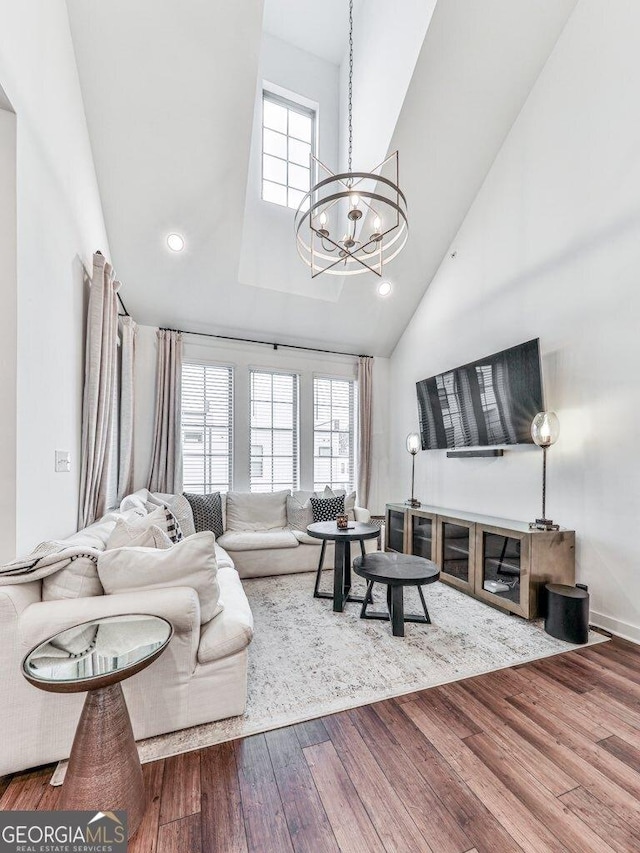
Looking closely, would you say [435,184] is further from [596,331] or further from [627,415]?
[627,415]

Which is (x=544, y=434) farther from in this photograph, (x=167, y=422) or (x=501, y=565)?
(x=167, y=422)

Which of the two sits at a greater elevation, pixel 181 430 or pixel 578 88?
pixel 578 88

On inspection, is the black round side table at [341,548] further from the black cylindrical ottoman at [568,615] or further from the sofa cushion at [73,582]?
the sofa cushion at [73,582]

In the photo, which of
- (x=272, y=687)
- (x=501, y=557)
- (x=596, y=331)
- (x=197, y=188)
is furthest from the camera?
(x=197, y=188)

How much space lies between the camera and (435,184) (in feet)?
13.3

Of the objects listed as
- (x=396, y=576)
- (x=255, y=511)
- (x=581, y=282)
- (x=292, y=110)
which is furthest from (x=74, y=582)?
(x=292, y=110)

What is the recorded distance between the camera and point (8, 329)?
5.65 ft

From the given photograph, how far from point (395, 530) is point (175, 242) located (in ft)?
13.9

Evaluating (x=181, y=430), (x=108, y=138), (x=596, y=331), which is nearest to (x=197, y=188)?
(x=108, y=138)

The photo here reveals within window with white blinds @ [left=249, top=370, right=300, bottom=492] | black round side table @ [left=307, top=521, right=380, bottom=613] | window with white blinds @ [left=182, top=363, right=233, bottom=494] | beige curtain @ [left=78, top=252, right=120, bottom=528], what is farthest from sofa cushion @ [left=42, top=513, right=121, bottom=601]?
window with white blinds @ [left=249, top=370, right=300, bottom=492]

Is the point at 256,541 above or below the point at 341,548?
below

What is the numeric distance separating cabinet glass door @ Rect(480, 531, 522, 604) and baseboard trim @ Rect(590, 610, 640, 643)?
0.57m

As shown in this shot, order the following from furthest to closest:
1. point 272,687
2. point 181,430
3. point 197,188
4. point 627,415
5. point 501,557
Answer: point 181,430, point 197,188, point 501,557, point 627,415, point 272,687

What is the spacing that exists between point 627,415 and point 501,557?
1462mm
